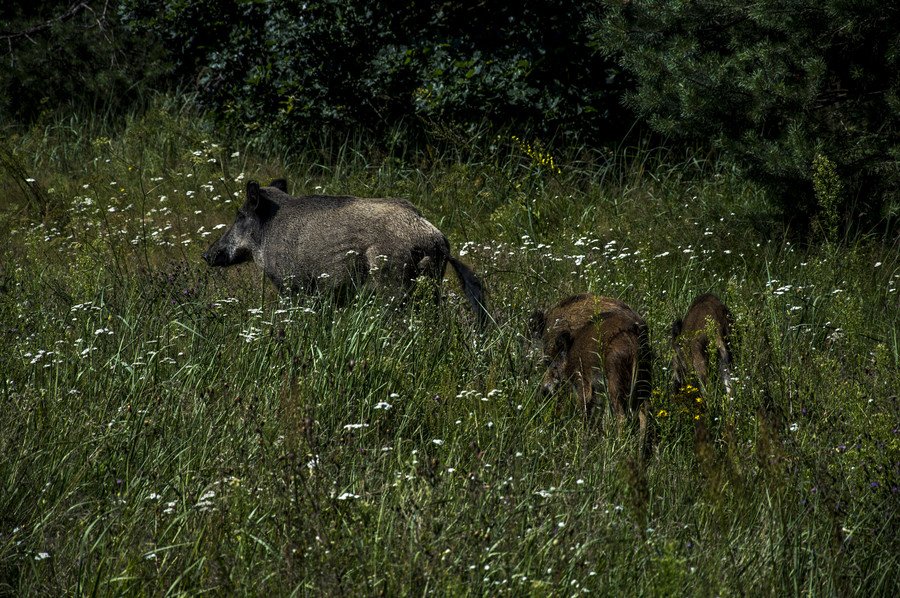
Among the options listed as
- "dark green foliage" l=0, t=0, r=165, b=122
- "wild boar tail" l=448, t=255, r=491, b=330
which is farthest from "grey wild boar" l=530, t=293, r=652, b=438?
"dark green foliage" l=0, t=0, r=165, b=122

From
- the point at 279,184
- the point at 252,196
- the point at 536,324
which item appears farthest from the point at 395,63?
the point at 536,324

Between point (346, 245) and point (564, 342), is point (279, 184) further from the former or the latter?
point (564, 342)

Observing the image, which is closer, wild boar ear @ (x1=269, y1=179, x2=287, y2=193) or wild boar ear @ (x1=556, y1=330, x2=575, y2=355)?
wild boar ear @ (x1=556, y1=330, x2=575, y2=355)

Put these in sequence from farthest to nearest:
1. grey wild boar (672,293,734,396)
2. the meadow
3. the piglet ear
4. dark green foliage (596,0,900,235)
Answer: dark green foliage (596,0,900,235) < the piglet ear < grey wild boar (672,293,734,396) < the meadow

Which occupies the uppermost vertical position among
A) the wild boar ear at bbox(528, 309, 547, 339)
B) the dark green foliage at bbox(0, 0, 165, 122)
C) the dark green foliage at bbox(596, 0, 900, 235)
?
the dark green foliage at bbox(596, 0, 900, 235)

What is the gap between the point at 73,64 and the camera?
508 inches

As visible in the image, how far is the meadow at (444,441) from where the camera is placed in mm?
3426

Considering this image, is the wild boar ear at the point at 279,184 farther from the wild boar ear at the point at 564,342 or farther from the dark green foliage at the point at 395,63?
the wild boar ear at the point at 564,342

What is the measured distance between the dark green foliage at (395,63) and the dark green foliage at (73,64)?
45 centimetres

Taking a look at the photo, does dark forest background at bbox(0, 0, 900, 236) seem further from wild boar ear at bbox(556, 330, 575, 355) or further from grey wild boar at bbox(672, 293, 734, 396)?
wild boar ear at bbox(556, 330, 575, 355)

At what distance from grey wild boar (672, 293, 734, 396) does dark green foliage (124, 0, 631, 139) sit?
5.22 m

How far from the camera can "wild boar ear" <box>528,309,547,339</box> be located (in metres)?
5.89

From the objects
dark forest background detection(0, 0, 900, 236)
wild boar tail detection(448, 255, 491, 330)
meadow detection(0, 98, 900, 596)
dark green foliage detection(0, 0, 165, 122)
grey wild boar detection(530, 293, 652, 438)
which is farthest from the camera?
dark green foliage detection(0, 0, 165, 122)

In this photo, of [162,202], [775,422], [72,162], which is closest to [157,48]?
[72,162]
